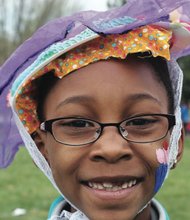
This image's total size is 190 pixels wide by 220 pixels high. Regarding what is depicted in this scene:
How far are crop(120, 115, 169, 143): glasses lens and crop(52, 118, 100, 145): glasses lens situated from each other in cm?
10

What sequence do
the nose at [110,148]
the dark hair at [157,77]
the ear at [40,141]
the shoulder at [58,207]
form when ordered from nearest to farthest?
the nose at [110,148], the dark hair at [157,77], the ear at [40,141], the shoulder at [58,207]

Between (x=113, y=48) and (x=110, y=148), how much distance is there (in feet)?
1.23

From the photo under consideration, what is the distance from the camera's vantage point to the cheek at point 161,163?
186 cm

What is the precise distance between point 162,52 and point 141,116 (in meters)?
0.26

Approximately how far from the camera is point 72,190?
189cm

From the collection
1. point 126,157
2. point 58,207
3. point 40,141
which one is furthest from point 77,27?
point 58,207

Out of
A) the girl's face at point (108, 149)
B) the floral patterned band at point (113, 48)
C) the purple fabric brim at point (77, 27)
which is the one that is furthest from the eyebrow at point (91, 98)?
the purple fabric brim at point (77, 27)

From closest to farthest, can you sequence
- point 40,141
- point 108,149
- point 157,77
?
point 108,149 → point 157,77 → point 40,141

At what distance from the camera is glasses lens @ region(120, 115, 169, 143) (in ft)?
5.98

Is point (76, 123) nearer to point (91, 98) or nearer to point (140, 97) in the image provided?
point (91, 98)

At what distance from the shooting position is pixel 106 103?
1.82 metres

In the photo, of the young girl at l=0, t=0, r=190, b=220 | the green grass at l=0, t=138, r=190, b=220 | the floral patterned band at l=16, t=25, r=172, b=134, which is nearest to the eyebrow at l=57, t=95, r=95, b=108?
the young girl at l=0, t=0, r=190, b=220

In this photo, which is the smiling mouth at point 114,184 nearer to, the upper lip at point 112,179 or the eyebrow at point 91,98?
the upper lip at point 112,179

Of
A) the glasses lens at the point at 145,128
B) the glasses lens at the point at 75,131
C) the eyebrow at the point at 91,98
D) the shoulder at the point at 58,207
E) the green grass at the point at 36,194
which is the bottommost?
the green grass at the point at 36,194
